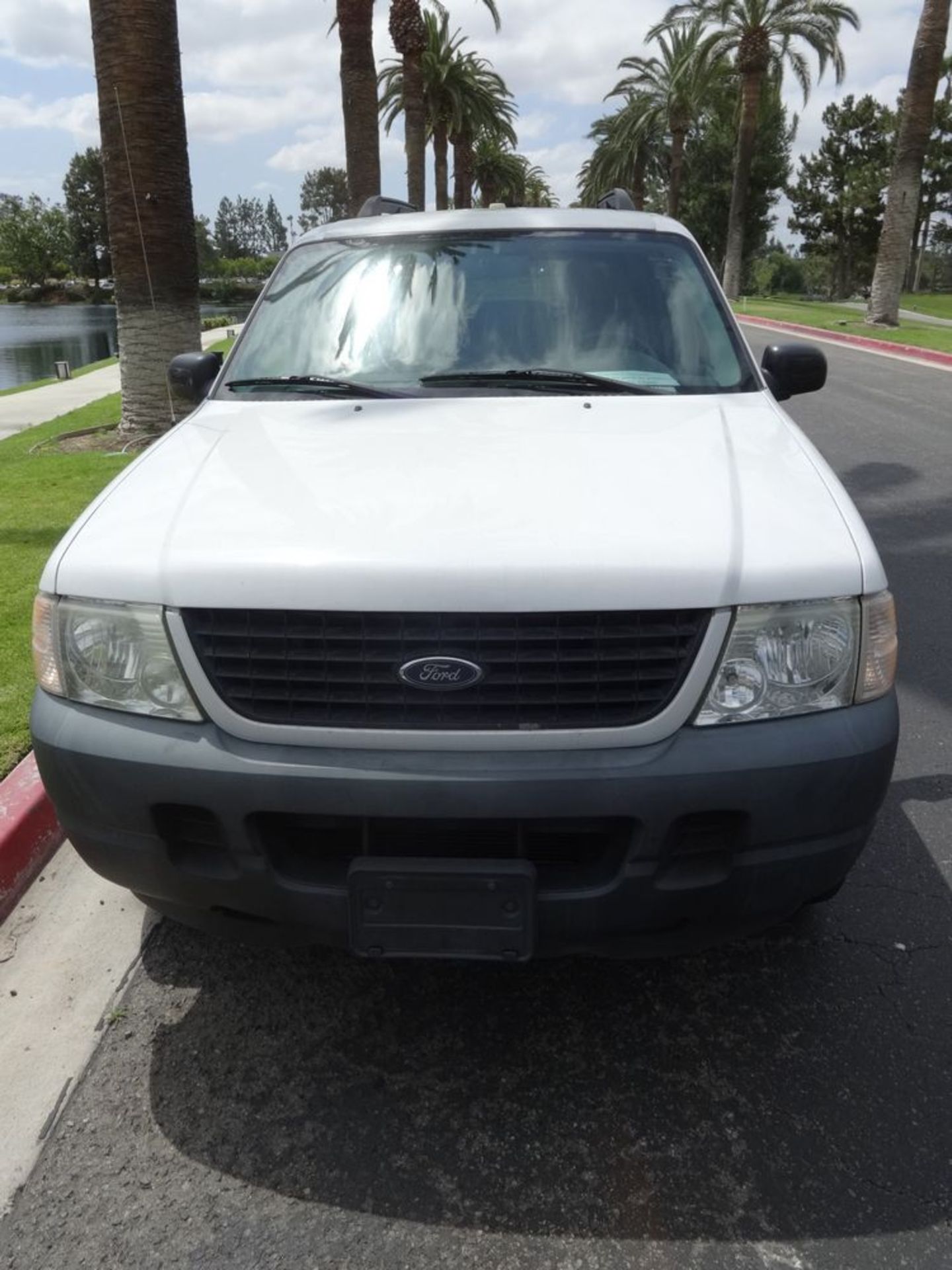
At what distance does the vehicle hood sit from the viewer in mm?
2084

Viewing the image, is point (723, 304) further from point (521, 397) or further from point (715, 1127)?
point (715, 1127)

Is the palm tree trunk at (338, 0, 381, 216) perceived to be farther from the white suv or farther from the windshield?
the white suv

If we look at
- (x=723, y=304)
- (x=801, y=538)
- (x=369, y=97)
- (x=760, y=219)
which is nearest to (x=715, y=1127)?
(x=801, y=538)

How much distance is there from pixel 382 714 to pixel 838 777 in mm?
932

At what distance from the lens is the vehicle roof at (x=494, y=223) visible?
3895mm

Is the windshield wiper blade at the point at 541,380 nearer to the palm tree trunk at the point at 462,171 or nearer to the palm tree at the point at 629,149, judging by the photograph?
the palm tree trunk at the point at 462,171

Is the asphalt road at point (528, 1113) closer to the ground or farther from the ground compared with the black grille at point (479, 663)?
closer to the ground

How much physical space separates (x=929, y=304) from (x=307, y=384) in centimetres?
5478

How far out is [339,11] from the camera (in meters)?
15.4

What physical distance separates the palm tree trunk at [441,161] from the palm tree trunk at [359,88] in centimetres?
2134

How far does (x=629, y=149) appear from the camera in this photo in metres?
54.1

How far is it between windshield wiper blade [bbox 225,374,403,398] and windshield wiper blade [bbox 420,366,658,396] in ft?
0.60

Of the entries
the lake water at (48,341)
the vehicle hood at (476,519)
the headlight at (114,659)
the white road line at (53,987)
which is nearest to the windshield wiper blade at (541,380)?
the vehicle hood at (476,519)

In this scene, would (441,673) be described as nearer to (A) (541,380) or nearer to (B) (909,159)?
(A) (541,380)
